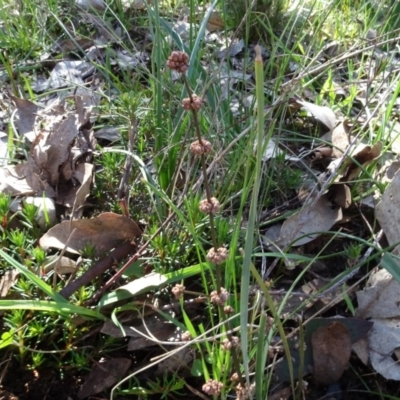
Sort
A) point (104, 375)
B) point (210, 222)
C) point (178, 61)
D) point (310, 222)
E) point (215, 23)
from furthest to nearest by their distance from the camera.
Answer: point (215, 23) → point (310, 222) → point (104, 375) → point (210, 222) → point (178, 61)

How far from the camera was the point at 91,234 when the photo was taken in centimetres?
151

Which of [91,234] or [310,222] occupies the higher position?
[310,222]

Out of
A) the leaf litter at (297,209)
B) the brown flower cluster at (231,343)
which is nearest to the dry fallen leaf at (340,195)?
the leaf litter at (297,209)

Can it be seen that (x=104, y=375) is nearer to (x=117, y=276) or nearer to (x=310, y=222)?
(x=117, y=276)

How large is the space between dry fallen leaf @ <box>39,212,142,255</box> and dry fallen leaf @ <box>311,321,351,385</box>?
0.51 m

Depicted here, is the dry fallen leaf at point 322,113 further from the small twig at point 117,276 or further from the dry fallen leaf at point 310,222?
the small twig at point 117,276

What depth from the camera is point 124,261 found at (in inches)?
58.9

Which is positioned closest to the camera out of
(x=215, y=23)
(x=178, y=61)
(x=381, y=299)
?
(x=178, y=61)

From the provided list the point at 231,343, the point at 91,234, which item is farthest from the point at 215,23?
the point at 231,343

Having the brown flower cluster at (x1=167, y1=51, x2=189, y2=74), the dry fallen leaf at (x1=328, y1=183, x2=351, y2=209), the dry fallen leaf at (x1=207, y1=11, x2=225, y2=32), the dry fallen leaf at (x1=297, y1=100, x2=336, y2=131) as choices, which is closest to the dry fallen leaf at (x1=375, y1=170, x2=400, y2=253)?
the dry fallen leaf at (x1=328, y1=183, x2=351, y2=209)

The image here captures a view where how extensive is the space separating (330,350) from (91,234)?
0.65 m

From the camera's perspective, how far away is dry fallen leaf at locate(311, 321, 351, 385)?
4.44 ft

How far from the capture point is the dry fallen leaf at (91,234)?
4.90ft

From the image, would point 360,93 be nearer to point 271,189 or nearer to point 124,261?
point 271,189
